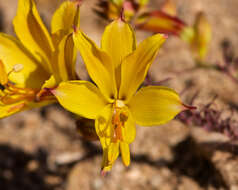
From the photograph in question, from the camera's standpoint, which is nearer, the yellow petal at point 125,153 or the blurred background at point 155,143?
the yellow petal at point 125,153

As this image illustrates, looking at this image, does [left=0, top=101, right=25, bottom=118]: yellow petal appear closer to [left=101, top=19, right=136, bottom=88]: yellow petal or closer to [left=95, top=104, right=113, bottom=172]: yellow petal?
[left=95, top=104, right=113, bottom=172]: yellow petal

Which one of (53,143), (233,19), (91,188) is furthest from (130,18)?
(233,19)

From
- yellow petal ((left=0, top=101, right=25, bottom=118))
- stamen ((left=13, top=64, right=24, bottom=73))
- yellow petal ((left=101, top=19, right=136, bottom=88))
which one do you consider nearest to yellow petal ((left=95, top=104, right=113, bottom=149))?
yellow petal ((left=101, top=19, right=136, bottom=88))

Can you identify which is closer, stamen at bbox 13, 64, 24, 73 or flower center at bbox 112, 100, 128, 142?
flower center at bbox 112, 100, 128, 142

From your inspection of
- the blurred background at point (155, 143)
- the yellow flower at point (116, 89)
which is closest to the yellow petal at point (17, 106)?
the yellow flower at point (116, 89)

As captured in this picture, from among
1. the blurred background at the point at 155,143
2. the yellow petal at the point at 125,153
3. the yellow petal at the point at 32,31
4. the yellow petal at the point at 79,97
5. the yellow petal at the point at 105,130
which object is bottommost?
the blurred background at the point at 155,143

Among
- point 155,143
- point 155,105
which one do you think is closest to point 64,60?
point 155,105

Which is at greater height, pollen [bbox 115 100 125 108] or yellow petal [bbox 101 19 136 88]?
yellow petal [bbox 101 19 136 88]

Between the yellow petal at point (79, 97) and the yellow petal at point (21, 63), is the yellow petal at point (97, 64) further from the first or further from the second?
the yellow petal at point (21, 63)

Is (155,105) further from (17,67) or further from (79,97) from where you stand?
(17,67)
